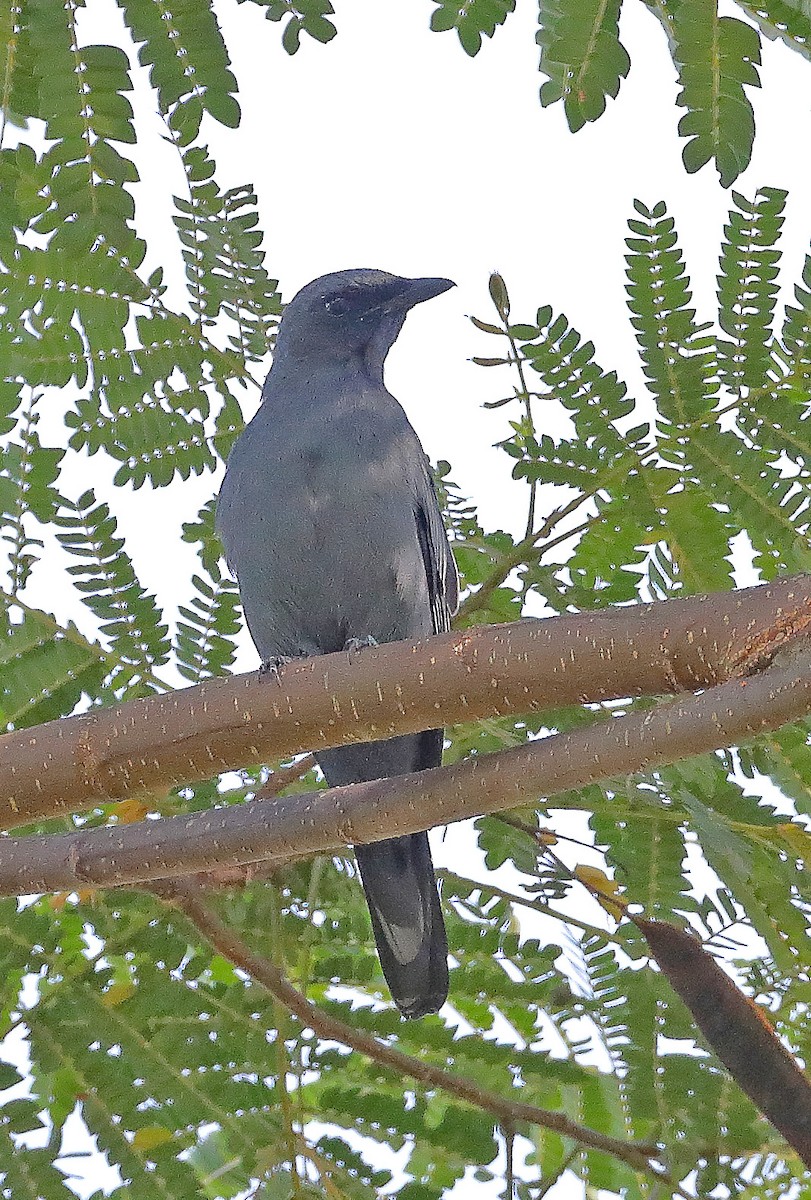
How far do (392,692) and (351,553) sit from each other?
167cm

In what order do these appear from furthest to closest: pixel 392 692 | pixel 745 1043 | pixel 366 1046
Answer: pixel 366 1046 < pixel 745 1043 < pixel 392 692

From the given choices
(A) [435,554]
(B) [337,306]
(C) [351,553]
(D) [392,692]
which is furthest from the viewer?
(B) [337,306]

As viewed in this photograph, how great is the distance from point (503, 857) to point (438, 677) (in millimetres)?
1441

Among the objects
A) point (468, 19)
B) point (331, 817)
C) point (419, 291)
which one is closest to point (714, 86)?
point (468, 19)

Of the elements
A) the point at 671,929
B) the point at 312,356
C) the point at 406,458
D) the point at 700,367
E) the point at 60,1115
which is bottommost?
the point at 671,929

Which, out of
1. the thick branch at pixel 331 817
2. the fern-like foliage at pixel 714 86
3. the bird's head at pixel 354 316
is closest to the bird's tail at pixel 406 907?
the thick branch at pixel 331 817

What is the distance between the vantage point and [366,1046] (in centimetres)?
365

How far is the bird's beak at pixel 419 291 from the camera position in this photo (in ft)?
16.0

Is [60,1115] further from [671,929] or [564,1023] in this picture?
[671,929]

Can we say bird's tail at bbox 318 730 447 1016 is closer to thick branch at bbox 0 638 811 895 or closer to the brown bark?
thick branch at bbox 0 638 811 895

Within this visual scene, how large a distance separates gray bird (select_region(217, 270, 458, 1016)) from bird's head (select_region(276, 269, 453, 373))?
26 cm

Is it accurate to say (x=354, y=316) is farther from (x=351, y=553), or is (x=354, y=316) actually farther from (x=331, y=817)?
(x=331, y=817)

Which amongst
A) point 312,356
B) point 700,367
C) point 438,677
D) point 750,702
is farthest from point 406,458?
point 750,702

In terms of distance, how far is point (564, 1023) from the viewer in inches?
157
